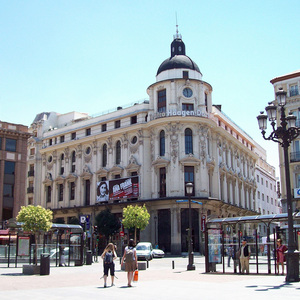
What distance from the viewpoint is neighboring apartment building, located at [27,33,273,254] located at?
52062 millimetres

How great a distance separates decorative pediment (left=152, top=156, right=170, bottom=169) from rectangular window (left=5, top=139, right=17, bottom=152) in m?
16.6

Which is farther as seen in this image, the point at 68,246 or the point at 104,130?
the point at 104,130

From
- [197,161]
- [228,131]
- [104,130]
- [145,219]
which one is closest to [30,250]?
[145,219]

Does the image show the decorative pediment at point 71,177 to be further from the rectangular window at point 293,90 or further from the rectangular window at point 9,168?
the rectangular window at point 293,90

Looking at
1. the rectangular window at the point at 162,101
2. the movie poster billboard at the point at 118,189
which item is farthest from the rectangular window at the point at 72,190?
the rectangular window at the point at 162,101

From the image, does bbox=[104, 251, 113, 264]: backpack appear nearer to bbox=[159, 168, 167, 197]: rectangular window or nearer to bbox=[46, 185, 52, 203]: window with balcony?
bbox=[159, 168, 167, 197]: rectangular window

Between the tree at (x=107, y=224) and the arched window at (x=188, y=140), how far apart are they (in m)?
12.2

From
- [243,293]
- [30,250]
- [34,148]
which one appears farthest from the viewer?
[34,148]

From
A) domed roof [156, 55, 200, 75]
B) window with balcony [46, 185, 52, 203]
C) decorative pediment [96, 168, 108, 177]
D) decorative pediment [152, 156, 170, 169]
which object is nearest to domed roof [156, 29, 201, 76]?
domed roof [156, 55, 200, 75]

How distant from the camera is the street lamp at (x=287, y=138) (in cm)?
1622

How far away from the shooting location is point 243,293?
13.3 m

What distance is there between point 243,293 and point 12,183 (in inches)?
1389

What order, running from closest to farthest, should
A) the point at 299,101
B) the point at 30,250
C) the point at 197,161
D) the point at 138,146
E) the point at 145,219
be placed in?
the point at 30,250 < the point at 299,101 < the point at 145,219 < the point at 197,161 < the point at 138,146

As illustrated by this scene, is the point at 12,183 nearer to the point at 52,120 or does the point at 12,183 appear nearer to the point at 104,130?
the point at 104,130
